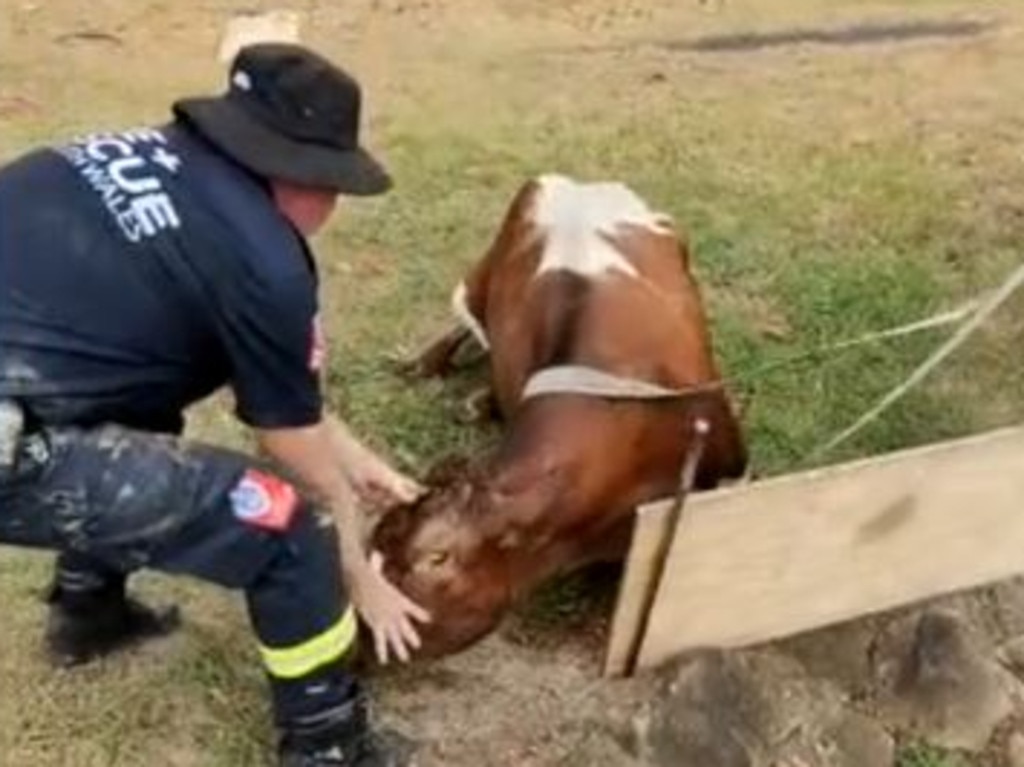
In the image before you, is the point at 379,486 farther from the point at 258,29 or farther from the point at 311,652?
the point at 258,29

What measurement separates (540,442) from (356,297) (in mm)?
1598

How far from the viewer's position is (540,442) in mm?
4516

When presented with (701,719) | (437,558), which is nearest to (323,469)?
(437,558)

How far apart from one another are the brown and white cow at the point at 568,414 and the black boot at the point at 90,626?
2.14 ft

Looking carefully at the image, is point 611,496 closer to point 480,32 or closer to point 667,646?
point 667,646

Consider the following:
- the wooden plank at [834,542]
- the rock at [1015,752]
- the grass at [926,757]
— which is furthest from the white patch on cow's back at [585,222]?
the rock at [1015,752]

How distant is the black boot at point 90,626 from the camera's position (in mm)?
4445

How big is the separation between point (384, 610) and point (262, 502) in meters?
0.46

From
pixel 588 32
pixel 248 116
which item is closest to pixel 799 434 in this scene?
pixel 248 116

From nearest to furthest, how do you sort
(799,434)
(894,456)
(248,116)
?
(248,116) → (894,456) → (799,434)

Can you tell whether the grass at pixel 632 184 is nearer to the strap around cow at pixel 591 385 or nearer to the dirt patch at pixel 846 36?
the dirt patch at pixel 846 36

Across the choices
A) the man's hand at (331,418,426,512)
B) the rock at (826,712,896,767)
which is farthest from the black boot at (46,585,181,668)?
the rock at (826,712,896,767)

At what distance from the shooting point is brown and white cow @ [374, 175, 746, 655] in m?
4.29

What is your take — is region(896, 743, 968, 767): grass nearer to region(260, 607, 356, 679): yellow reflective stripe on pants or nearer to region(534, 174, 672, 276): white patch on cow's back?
region(534, 174, 672, 276): white patch on cow's back
